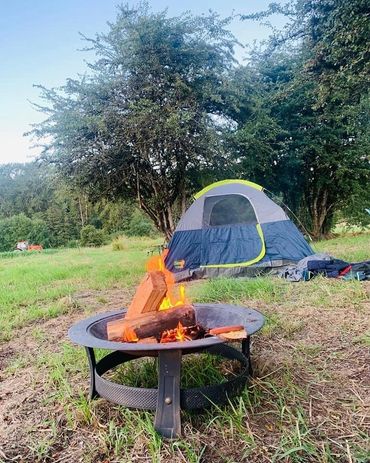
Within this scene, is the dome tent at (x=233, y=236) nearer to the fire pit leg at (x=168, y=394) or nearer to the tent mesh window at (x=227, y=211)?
the tent mesh window at (x=227, y=211)

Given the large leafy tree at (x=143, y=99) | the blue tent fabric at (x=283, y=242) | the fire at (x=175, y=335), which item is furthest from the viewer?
the large leafy tree at (x=143, y=99)

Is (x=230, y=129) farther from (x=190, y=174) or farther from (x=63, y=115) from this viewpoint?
(x=63, y=115)

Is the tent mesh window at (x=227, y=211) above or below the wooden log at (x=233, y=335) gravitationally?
above

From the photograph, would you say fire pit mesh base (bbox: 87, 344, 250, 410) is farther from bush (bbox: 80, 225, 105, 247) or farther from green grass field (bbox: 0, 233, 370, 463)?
bush (bbox: 80, 225, 105, 247)

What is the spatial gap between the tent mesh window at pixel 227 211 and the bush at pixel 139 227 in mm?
15809

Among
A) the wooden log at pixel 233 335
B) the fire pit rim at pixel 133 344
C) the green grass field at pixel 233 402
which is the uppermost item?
the wooden log at pixel 233 335

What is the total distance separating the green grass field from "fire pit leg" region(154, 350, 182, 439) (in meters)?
0.05

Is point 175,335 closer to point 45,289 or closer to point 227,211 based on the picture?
point 45,289

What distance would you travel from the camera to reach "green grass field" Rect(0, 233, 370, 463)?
1.32 m

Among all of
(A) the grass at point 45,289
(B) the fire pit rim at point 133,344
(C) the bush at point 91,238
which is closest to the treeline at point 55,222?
(C) the bush at point 91,238

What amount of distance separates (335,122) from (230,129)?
298 cm

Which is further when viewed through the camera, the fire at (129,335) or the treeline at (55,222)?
the treeline at (55,222)

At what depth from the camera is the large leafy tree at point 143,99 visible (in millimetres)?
7500

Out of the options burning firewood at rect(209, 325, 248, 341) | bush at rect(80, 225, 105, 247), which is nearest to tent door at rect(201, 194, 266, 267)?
burning firewood at rect(209, 325, 248, 341)
